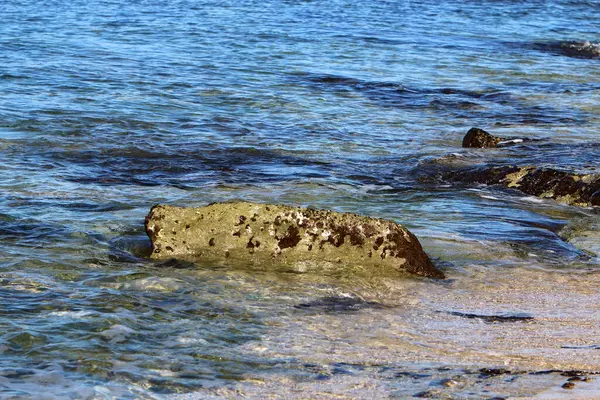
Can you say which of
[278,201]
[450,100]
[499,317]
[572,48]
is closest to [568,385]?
[499,317]

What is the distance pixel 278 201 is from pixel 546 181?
8.92 feet

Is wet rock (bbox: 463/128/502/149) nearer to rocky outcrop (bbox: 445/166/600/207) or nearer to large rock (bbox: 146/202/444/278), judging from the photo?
rocky outcrop (bbox: 445/166/600/207)

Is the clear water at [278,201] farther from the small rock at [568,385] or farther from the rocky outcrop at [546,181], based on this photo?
the rocky outcrop at [546,181]

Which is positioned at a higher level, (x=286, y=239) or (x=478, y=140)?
(x=286, y=239)

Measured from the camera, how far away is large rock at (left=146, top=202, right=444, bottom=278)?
6.98m

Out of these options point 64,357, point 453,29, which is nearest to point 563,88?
point 453,29

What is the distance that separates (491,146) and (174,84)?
20.2 ft

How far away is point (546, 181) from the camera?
9641mm

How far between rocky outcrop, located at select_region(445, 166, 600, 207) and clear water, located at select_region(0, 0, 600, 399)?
0.77 ft

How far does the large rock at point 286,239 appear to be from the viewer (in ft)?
22.9

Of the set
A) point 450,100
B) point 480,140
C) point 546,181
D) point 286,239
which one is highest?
point 286,239

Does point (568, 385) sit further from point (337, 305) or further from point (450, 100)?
point (450, 100)

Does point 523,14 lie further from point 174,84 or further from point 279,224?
point 279,224

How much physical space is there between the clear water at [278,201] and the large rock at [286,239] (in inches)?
9.9
